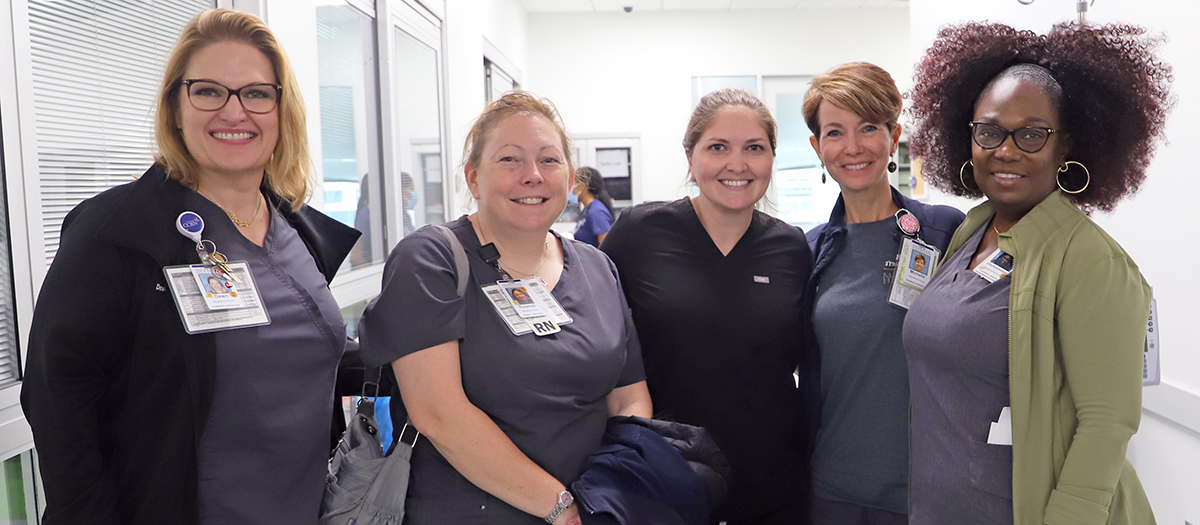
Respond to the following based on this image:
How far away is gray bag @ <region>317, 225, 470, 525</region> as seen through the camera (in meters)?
1.49

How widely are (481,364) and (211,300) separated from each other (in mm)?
492

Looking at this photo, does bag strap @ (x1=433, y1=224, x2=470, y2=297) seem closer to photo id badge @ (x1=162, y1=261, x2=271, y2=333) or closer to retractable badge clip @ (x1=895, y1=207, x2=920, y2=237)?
photo id badge @ (x1=162, y1=261, x2=271, y2=333)

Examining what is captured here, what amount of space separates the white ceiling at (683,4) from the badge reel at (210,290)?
666 cm

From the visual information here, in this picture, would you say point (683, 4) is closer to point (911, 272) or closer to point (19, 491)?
point (911, 272)

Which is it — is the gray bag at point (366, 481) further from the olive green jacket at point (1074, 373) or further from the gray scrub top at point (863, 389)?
the olive green jacket at point (1074, 373)

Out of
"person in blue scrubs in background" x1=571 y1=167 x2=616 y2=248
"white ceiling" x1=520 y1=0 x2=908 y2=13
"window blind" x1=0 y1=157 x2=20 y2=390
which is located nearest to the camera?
"window blind" x1=0 y1=157 x2=20 y2=390

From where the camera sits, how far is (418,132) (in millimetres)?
4629

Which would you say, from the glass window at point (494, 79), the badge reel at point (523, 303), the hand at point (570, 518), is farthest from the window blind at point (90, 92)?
the glass window at point (494, 79)

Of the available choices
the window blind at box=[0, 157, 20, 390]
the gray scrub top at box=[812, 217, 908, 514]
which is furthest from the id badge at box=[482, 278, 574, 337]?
the window blind at box=[0, 157, 20, 390]

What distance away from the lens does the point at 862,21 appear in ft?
26.5

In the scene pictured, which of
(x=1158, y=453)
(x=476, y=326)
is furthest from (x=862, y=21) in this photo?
(x=476, y=326)

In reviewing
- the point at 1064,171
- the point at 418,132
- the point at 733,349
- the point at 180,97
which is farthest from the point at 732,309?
the point at 418,132

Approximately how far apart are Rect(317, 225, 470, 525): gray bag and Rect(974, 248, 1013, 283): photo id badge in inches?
39.2

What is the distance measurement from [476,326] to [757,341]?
725mm
